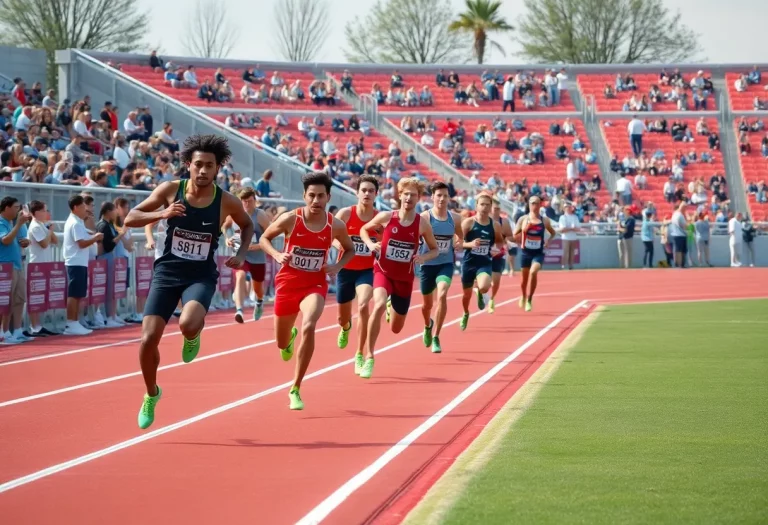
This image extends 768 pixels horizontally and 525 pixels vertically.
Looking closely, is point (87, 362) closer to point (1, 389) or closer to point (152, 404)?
point (1, 389)

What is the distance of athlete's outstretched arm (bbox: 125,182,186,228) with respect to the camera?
360 inches

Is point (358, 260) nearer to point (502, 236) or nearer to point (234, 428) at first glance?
point (234, 428)

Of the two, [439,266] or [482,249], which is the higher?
[482,249]

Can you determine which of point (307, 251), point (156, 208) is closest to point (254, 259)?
point (307, 251)

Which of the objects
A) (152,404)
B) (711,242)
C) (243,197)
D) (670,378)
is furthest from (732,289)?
(152,404)

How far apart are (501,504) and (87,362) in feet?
31.7

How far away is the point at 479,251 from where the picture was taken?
19266 mm

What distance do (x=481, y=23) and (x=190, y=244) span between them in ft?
214

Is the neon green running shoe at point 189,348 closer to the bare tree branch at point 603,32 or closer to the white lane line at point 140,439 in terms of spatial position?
the white lane line at point 140,439

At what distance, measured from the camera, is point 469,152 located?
165 ft

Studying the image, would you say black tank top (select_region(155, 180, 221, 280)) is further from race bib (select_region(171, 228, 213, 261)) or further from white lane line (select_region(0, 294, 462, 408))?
white lane line (select_region(0, 294, 462, 408))

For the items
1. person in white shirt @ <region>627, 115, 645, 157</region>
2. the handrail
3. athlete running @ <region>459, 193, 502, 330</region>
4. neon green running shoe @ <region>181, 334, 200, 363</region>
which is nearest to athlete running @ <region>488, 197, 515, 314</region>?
athlete running @ <region>459, 193, 502, 330</region>

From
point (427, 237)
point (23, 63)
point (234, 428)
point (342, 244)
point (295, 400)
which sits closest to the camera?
point (234, 428)

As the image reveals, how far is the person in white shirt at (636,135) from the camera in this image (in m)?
51.1
